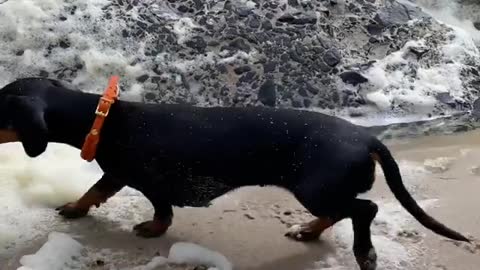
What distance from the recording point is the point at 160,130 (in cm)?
318

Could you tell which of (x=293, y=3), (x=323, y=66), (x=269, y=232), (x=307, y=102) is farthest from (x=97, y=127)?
(x=293, y=3)

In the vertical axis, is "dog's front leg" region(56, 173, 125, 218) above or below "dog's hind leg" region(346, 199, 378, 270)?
below

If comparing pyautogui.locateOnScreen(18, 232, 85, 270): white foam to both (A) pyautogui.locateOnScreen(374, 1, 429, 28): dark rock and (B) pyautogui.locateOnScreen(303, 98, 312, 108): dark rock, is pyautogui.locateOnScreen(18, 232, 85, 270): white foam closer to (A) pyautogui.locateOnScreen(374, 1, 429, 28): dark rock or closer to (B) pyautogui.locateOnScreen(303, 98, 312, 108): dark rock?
(B) pyautogui.locateOnScreen(303, 98, 312, 108): dark rock

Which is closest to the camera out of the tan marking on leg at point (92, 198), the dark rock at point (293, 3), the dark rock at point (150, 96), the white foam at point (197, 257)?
the white foam at point (197, 257)

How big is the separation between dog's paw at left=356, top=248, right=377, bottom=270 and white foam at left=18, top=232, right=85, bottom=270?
1.09 m

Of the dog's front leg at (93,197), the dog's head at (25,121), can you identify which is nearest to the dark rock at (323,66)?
the dog's front leg at (93,197)

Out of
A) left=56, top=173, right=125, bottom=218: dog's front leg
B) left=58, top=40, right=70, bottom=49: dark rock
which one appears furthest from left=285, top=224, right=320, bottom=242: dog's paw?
left=58, top=40, right=70, bottom=49: dark rock

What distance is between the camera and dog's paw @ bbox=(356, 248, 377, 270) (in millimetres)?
3129

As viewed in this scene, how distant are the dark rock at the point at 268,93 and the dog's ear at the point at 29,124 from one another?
203 cm

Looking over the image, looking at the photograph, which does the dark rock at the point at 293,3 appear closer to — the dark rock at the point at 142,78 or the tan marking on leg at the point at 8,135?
the dark rock at the point at 142,78

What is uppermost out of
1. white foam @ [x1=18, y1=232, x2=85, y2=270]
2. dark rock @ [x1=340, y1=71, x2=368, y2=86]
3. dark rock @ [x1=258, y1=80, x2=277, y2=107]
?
dark rock @ [x1=340, y1=71, x2=368, y2=86]

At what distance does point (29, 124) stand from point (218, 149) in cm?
73

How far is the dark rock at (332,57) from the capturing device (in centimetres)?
515

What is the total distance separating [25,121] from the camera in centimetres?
307
